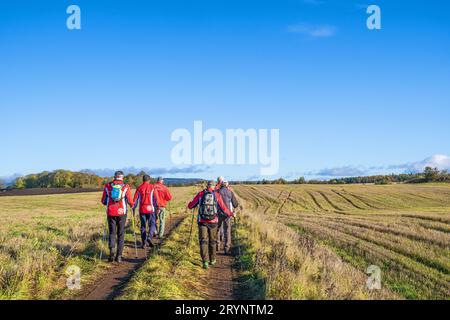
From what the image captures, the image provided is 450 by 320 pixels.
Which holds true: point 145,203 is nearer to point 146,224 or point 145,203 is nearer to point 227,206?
point 146,224

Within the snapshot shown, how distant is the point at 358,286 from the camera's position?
33.2 ft

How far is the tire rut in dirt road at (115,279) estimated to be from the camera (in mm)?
9281

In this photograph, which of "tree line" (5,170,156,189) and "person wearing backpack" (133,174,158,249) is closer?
"person wearing backpack" (133,174,158,249)

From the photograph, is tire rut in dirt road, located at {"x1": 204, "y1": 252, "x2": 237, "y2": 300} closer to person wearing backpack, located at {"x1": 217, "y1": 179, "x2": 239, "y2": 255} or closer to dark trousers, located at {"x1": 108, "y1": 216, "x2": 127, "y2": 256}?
person wearing backpack, located at {"x1": 217, "y1": 179, "x2": 239, "y2": 255}

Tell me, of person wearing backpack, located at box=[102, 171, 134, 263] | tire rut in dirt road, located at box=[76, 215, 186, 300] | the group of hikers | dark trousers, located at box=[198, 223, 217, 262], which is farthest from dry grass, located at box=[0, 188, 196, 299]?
dark trousers, located at box=[198, 223, 217, 262]

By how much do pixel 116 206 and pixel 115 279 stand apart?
2.78 metres

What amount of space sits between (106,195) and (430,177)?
428 ft

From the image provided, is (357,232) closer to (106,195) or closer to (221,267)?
(221,267)

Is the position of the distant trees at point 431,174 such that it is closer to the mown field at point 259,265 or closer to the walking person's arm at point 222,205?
the mown field at point 259,265

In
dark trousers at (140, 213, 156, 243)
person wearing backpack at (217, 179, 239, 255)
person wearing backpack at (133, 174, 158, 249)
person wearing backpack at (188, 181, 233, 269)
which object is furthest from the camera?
dark trousers at (140, 213, 156, 243)

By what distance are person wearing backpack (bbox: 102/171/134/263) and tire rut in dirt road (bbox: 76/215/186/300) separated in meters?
0.54

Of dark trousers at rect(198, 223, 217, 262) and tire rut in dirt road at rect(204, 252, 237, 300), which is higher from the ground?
dark trousers at rect(198, 223, 217, 262)

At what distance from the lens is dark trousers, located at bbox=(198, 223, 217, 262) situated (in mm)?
12328
